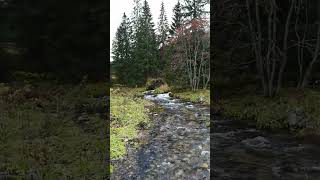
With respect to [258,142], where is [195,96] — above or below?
above

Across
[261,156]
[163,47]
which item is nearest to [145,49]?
[163,47]

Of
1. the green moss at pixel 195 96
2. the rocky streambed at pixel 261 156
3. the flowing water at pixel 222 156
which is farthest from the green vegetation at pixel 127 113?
the rocky streambed at pixel 261 156

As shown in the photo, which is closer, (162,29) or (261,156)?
(261,156)

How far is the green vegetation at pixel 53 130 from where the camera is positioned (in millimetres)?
7707

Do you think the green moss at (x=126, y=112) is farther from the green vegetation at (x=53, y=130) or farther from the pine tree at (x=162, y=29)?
the pine tree at (x=162, y=29)

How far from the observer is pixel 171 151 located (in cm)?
961

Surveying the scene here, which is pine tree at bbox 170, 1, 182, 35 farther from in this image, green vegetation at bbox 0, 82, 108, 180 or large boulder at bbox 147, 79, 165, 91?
green vegetation at bbox 0, 82, 108, 180

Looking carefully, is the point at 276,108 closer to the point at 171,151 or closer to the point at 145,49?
the point at 145,49

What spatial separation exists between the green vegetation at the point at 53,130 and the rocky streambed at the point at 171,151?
2.25 feet

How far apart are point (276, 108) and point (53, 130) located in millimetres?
6063

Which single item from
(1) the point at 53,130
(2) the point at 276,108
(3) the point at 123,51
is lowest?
(1) the point at 53,130

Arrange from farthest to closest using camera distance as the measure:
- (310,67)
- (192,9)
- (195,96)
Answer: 1. (195,96)
2. (192,9)
3. (310,67)

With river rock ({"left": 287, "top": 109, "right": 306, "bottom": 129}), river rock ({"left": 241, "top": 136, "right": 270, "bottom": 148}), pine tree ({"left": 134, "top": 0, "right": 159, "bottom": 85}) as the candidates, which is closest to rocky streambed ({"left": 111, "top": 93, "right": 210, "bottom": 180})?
river rock ({"left": 241, "top": 136, "right": 270, "bottom": 148})

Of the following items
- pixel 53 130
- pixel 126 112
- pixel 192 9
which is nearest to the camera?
pixel 53 130
